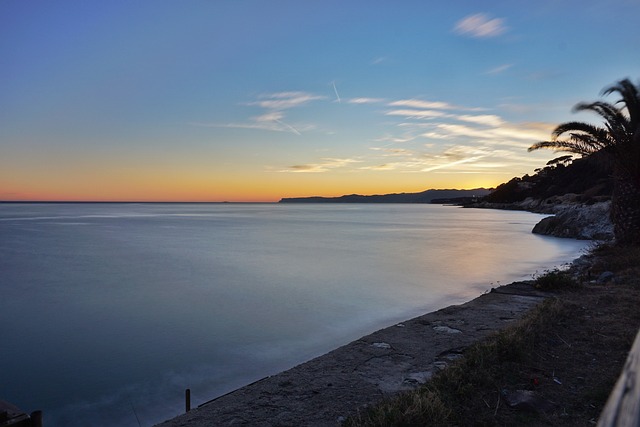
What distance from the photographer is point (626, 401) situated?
3.06ft

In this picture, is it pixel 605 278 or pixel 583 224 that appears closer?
pixel 605 278

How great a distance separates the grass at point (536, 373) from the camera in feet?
13.7

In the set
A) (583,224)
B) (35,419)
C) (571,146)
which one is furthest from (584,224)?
(35,419)

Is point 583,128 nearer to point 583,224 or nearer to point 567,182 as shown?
point 583,224

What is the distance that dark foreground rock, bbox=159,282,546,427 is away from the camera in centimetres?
461

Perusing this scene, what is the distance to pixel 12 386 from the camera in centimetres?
643

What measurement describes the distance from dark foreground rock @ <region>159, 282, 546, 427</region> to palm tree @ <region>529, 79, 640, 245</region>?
1057cm

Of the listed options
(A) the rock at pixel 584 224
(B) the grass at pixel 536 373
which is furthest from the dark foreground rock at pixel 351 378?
(A) the rock at pixel 584 224

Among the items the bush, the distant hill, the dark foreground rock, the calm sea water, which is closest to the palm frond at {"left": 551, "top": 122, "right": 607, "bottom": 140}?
the calm sea water

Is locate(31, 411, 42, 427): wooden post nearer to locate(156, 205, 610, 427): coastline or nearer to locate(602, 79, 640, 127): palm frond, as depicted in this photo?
locate(156, 205, 610, 427): coastline

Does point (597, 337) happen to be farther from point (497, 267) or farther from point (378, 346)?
point (497, 267)

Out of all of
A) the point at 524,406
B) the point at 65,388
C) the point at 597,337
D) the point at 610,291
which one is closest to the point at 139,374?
the point at 65,388

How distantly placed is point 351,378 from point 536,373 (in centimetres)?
237

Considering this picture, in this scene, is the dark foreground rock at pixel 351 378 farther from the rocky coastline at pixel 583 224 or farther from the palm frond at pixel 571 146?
the rocky coastline at pixel 583 224
